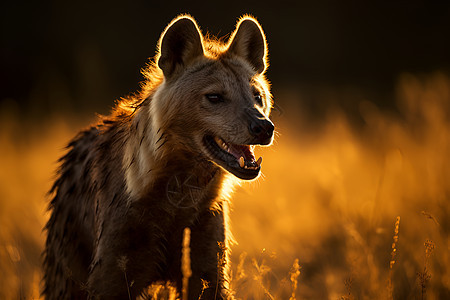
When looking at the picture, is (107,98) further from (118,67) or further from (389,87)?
(389,87)

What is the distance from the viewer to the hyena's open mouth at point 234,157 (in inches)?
114

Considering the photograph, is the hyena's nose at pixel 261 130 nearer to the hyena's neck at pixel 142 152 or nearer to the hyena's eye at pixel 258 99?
the hyena's eye at pixel 258 99

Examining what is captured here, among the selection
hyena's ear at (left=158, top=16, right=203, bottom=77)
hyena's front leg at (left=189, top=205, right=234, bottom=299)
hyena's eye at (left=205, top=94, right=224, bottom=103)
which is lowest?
hyena's front leg at (left=189, top=205, right=234, bottom=299)

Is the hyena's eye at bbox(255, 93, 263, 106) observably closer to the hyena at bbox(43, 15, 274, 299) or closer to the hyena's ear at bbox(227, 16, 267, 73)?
the hyena at bbox(43, 15, 274, 299)

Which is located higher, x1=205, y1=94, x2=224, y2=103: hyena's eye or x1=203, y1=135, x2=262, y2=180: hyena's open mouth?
x1=205, y1=94, x2=224, y2=103: hyena's eye

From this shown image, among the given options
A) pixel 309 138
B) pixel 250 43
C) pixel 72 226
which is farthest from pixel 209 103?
pixel 309 138

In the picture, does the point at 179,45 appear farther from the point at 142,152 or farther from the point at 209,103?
the point at 142,152

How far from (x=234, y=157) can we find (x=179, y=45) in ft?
2.54

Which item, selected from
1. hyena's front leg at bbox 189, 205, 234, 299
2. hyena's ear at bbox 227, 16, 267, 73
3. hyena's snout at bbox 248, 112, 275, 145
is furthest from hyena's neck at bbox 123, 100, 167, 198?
hyena's ear at bbox 227, 16, 267, 73

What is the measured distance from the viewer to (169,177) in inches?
119

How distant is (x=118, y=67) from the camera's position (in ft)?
51.1

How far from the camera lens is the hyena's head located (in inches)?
116

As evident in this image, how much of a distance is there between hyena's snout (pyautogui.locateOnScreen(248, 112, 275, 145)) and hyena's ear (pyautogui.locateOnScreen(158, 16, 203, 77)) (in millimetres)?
622

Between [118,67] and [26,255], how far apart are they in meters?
10.9
